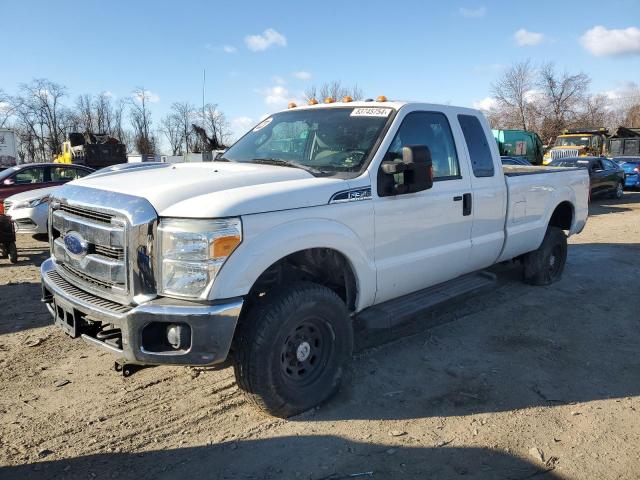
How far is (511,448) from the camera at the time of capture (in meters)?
3.11

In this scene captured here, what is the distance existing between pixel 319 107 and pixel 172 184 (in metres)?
1.91

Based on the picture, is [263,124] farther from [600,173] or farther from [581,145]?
[581,145]

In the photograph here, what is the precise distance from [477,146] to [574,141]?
89.0 ft

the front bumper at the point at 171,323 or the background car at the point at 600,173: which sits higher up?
the background car at the point at 600,173

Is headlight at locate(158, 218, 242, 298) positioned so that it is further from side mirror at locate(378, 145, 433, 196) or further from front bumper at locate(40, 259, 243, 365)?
side mirror at locate(378, 145, 433, 196)

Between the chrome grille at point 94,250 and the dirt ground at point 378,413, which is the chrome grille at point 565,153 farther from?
the chrome grille at point 94,250

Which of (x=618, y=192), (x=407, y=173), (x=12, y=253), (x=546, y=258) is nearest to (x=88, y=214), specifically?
(x=407, y=173)

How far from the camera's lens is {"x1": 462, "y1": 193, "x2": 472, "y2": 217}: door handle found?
14.9 feet

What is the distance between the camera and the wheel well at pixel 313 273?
3.44m

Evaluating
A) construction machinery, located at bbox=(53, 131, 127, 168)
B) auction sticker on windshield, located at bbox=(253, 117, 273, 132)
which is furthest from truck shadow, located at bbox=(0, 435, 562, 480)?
construction machinery, located at bbox=(53, 131, 127, 168)

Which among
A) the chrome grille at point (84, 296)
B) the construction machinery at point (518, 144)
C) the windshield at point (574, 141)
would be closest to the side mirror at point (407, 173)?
the chrome grille at point (84, 296)

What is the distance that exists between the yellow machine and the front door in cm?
2462

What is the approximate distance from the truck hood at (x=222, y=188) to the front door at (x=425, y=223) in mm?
621

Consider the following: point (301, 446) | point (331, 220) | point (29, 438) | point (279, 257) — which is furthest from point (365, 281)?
point (29, 438)
